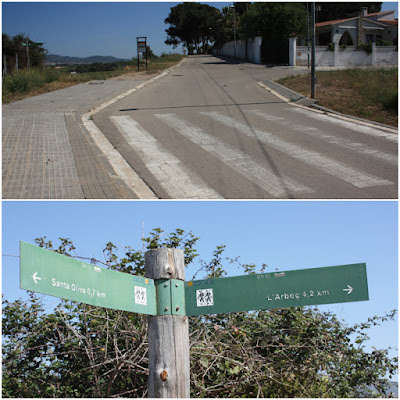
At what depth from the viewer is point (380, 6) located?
6594 centimetres

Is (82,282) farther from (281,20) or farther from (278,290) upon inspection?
(281,20)

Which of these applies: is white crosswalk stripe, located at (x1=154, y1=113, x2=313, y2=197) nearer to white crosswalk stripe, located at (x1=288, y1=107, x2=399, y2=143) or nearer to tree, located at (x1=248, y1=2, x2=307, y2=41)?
white crosswalk stripe, located at (x1=288, y1=107, x2=399, y2=143)

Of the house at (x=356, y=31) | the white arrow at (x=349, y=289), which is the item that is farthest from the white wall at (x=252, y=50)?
the white arrow at (x=349, y=289)

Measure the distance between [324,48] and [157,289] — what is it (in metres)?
36.9

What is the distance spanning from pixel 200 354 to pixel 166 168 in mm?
6410

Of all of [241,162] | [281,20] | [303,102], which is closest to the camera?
[241,162]

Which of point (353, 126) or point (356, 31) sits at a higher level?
point (356, 31)

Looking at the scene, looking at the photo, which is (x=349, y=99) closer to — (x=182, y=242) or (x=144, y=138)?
(x=144, y=138)

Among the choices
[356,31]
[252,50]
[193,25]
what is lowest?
[252,50]

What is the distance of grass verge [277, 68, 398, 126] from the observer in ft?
53.2

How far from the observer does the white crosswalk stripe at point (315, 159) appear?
9259 millimetres

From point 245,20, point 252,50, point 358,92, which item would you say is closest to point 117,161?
point 358,92

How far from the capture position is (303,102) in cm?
1816

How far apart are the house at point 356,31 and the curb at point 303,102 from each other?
71.3 ft
